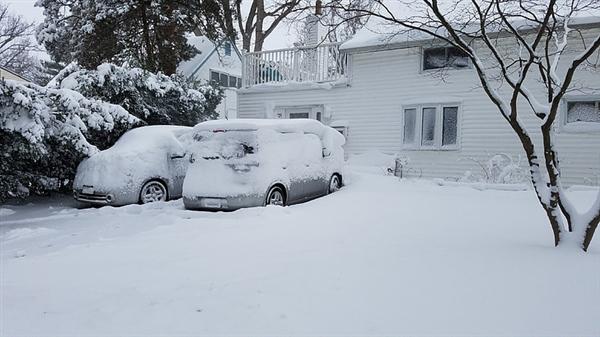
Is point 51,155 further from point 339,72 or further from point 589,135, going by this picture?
point 589,135

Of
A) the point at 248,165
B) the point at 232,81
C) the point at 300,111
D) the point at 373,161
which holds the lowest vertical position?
the point at 373,161

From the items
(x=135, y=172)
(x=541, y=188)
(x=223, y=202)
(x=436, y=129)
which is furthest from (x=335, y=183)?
(x=541, y=188)

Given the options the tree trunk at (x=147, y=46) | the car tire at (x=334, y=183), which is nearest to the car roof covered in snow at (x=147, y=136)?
the car tire at (x=334, y=183)

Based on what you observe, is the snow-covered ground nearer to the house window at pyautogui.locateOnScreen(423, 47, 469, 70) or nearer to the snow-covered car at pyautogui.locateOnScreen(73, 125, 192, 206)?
the snow-covered car at pyautogui.locateOnScreen(73, 125, 192, 206)

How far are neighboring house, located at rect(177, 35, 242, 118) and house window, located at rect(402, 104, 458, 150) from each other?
13805 mm

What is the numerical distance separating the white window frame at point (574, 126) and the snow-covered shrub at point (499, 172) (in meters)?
1.36

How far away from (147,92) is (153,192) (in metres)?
4.17

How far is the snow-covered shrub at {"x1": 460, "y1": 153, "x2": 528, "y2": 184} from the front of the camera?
10.5 m

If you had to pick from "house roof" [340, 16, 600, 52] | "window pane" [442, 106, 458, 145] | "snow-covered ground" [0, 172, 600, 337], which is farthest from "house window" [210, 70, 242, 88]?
"snow-covered ground" [0, 172, 600, 337]

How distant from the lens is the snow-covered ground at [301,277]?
2986mm

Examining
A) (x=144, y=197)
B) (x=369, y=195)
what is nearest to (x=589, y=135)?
(x=369, y=195)

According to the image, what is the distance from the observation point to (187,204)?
785 centimetres

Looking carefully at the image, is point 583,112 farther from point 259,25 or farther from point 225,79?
point 225,79

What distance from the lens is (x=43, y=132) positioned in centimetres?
702
